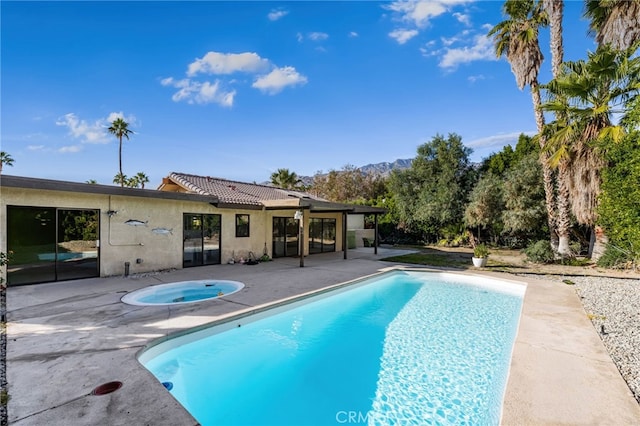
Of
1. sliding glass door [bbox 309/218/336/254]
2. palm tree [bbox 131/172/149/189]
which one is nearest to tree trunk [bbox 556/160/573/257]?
sliding glass door [bbox 309/218/336/254]

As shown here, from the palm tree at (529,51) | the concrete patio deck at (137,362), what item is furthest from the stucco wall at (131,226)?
the palm tree at (529,51)

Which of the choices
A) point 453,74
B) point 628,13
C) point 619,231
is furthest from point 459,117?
point 619,231

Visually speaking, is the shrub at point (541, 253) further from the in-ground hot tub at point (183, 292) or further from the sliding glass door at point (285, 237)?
the in-ground hot tub at point (183, 292)

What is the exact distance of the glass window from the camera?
1430 cm

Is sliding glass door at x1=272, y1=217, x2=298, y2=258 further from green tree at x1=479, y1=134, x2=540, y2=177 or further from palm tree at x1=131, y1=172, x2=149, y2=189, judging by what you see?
palm tree at x1=131, y1=172, x2=149, y2=189

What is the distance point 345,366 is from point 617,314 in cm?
642

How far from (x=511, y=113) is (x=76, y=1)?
21.8 meters

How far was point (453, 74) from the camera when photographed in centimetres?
1573

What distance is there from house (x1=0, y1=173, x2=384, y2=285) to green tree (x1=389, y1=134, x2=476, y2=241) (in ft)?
27.2

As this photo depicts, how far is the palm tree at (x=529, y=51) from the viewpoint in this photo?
15.1 m

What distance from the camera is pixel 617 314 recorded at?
22.7ft

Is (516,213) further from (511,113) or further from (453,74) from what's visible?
(453,74)

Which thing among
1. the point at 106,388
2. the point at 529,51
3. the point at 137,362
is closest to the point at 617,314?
the point at 137,362

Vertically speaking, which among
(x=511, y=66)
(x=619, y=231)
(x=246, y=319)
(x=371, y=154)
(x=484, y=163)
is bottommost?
(x=246, y=319)
